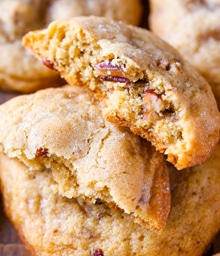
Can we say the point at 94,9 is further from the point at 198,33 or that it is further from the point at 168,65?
the point at 168,65

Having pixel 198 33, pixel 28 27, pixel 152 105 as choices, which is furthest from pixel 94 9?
pixel 152 105

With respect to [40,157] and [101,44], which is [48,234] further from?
[101,44]

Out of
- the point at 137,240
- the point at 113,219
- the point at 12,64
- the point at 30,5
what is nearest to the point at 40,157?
the point at 113,219

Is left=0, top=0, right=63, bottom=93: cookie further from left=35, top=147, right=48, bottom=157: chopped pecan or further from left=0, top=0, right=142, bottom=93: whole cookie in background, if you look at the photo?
left=35, top=147, right=48, bottom=157: chopped pecan

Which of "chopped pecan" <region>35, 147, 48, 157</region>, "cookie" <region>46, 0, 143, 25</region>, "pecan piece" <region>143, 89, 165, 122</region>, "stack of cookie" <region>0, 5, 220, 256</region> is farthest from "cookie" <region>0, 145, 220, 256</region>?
"cookie" <region>46, 0, 143, 25</region>

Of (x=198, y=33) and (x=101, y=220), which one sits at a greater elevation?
(x=198, y=33)
